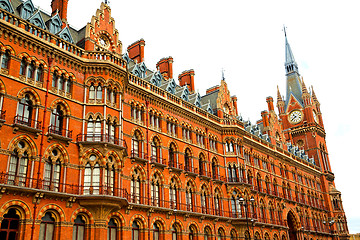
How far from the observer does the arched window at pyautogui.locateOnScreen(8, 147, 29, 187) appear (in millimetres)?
25141

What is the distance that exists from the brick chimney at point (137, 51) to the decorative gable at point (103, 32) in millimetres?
8455

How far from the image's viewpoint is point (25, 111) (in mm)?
27625

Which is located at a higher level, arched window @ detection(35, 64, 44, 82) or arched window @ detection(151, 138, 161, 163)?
arched window @ detection(35, 64, 44, 82)

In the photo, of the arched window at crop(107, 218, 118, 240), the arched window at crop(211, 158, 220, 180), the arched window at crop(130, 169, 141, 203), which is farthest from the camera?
the arched window at crop(211, 158, 220, 180)

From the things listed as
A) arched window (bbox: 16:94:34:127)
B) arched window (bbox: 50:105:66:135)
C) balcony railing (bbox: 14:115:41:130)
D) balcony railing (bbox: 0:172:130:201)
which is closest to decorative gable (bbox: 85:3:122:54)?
arched window (bbox: 50:105:66:135)

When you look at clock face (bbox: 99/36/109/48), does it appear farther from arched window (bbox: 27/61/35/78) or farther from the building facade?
arched window (bbox: 27/61/35/78)

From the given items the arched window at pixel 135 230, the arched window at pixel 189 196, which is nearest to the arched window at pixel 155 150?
the arched window at pixel 189 196

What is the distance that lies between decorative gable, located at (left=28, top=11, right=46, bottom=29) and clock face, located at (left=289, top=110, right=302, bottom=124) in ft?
230

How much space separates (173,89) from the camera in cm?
4575

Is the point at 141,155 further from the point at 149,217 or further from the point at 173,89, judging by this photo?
the point at 173,89

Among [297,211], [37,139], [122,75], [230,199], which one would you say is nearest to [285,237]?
[297,211]

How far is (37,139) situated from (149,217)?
1291 cm

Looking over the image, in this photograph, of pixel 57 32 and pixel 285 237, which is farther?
pixel 285 237

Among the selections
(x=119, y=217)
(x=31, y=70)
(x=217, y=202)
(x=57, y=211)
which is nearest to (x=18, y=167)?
(x=57, y=211)
